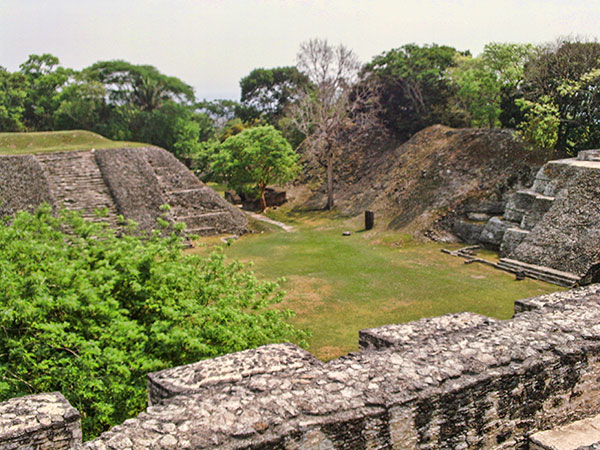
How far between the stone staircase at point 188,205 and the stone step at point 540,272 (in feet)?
44.7

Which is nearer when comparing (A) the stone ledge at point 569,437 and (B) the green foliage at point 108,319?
(A) the stone ledge at point 569,437

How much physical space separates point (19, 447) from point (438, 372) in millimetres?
4683

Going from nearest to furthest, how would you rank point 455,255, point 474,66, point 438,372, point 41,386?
point 438,372 → point 41,386 → point 455,255 → point 474,66

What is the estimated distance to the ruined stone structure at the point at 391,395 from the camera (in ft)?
17.3

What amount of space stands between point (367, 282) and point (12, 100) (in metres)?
39.7

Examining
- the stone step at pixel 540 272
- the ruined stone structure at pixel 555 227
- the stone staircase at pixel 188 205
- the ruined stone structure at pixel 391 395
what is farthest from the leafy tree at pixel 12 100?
the ruined stone structure at pixel 391 395

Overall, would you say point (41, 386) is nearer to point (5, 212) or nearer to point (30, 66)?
point (5, 212)

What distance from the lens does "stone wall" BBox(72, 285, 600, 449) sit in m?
5.27

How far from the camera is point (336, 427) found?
17.8 feet

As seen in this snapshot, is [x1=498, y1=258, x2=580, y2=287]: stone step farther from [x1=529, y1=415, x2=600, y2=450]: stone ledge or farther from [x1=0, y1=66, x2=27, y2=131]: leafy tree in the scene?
[x1=0, y1=66, x2=27, y2=131]: leafy tree

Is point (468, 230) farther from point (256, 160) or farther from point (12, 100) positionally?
point (12, 100)

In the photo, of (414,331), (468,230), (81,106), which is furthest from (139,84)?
(414,331)

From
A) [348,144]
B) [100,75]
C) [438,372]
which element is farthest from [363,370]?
[100,75]

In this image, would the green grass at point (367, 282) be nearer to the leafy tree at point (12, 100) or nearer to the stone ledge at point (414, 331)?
the stone ledge at point (414, 331)
